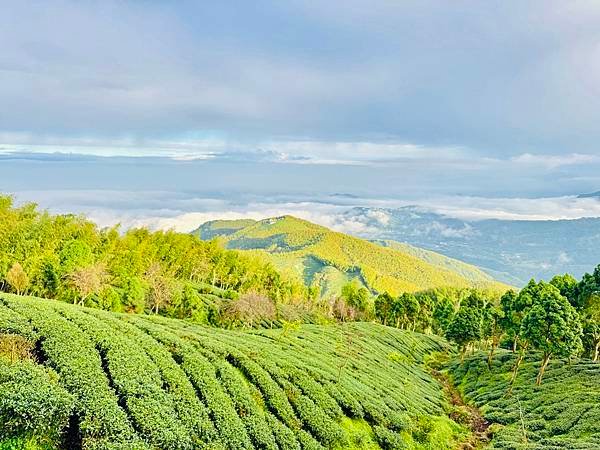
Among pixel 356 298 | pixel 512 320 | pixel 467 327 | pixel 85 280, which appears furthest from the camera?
pixel 356 298

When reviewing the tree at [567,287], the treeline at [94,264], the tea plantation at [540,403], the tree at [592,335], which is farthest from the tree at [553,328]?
the treeline at [94,264]

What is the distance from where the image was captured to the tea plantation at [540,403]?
1421 inches

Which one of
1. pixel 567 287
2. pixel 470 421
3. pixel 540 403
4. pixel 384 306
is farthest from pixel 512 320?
pixel 384 306

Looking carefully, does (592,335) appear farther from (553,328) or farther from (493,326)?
(553,328)

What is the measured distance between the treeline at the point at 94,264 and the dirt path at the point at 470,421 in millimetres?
42470

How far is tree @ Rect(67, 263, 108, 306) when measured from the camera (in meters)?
62.7

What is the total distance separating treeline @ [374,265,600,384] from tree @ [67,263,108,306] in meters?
55.7

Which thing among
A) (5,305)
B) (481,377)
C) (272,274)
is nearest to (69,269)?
(5,305)

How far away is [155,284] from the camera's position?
79.6 m

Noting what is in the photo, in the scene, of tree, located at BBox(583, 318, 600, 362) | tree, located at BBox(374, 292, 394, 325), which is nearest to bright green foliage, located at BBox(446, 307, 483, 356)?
tree, located at BBox(583, 318, 600, 362)

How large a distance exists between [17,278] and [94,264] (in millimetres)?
12240

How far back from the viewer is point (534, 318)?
4941cm

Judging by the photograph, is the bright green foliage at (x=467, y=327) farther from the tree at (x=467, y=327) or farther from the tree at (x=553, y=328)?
the tree at (x=553, y=328)

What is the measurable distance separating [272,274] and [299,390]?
355 feet
